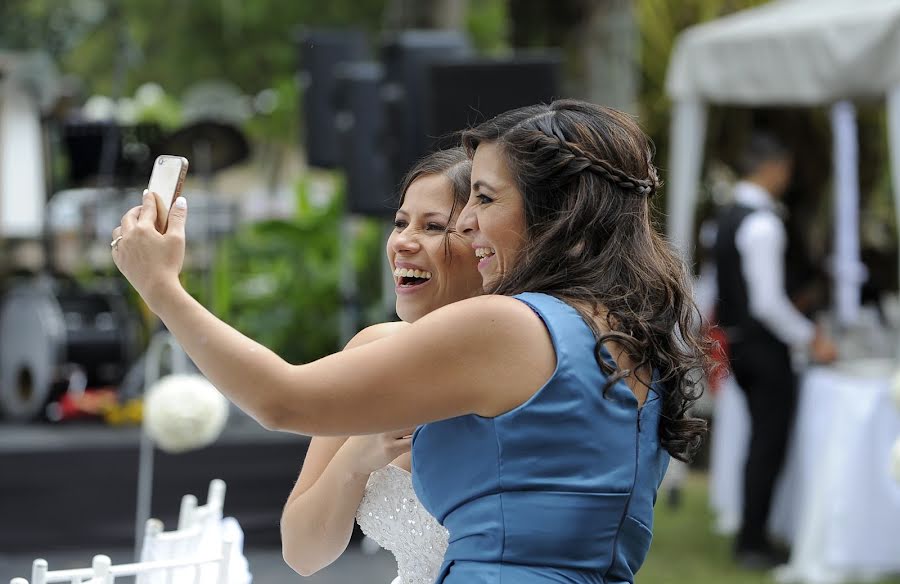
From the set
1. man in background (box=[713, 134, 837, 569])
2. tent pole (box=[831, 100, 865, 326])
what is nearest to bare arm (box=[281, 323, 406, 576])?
man in background (box=[713, 134, 837, 569])

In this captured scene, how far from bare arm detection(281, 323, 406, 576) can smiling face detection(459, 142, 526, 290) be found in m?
0.27

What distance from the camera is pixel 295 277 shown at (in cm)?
936

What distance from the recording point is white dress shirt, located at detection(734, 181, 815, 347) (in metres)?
6.04

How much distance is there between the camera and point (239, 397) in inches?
60.7

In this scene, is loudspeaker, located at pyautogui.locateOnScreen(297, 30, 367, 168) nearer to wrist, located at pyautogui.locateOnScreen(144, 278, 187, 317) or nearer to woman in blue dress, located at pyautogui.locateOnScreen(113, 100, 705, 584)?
woman in blue dress, located at pyautogui.locateOnScreen(113, 100, 705, 584)

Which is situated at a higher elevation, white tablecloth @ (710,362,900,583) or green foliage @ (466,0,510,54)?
green foliage @ (466,0,510,54)

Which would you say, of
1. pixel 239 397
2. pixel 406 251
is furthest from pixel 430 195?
pixel 239 397

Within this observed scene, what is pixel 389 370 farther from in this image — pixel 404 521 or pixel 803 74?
pixel 803 74

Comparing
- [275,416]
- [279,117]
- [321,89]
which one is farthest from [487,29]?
[275,416]

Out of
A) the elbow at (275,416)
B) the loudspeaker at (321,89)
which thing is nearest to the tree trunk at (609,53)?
the loudspeaker at (321,89)

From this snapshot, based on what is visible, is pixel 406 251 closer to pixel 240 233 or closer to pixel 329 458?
pixel 329 458

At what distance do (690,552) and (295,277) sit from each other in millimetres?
3750

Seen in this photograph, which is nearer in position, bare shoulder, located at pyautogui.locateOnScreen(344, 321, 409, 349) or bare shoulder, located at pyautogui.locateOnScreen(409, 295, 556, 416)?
bare shoulder, located at pyautogui.locateOnScreen(409, 295, 556, 416)

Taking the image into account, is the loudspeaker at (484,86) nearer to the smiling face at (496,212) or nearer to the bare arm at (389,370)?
the smiling face at (496,212)
